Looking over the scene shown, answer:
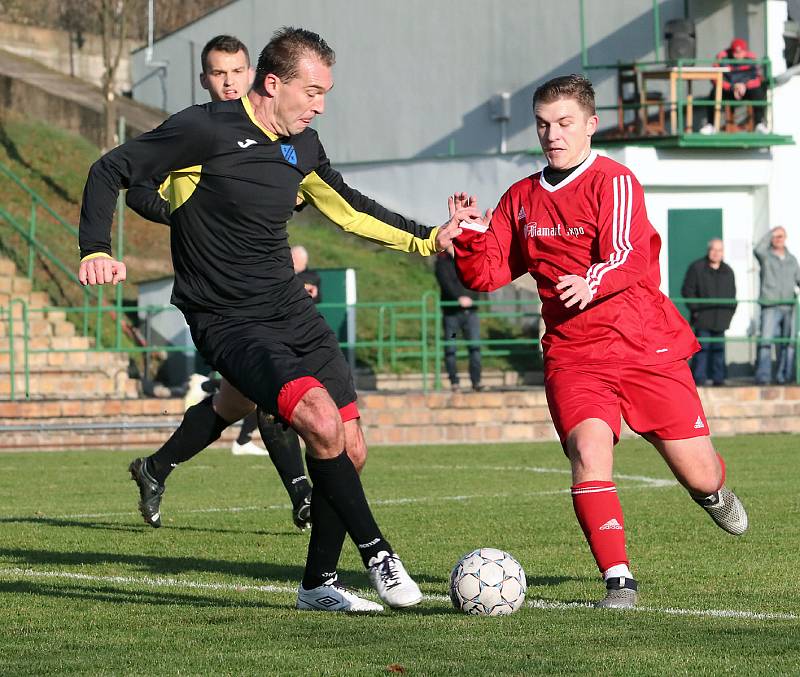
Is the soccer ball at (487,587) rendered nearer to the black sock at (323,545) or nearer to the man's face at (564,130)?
the black sock at (323,545)

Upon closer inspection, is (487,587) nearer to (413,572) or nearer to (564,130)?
(413,572)

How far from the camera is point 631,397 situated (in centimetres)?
672

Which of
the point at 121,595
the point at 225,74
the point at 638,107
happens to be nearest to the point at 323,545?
the point at 121,595

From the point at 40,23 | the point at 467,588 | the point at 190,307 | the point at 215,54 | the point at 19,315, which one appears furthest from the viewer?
the point at 40,23

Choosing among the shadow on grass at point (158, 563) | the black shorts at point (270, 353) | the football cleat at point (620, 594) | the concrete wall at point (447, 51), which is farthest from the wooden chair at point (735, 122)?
the football cleat at point (620, 594)

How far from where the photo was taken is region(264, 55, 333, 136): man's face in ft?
21.1

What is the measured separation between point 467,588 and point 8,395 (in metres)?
15.0

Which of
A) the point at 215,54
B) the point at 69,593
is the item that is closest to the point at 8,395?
the point at 215,54

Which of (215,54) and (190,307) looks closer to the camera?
(190,307)

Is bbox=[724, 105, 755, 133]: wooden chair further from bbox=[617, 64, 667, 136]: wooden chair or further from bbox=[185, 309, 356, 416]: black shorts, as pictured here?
bbox=[185, 309, 356, 416]: black shorts

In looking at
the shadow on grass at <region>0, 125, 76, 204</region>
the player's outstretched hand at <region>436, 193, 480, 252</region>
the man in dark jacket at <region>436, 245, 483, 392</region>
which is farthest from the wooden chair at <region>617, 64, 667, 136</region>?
the player's outstretched hand at <region>436, 193, 480, 252</region>

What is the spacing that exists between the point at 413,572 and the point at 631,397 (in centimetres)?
149

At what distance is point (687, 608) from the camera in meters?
6.27

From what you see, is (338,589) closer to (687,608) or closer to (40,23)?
(687,608)
